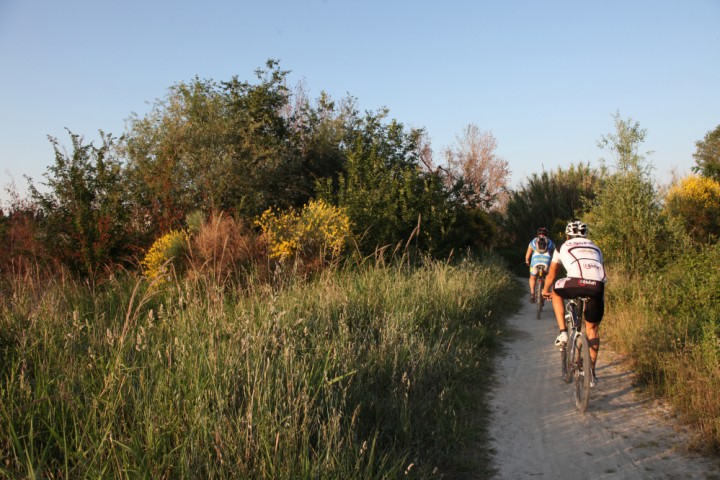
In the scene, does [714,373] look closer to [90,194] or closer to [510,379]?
[510,379]

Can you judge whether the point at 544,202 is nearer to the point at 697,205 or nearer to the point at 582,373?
the point at 697,205

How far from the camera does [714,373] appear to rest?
196 inches

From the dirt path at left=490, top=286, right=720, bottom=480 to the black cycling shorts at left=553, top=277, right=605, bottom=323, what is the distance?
102cm

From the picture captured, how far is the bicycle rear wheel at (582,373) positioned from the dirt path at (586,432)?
0.13 meters

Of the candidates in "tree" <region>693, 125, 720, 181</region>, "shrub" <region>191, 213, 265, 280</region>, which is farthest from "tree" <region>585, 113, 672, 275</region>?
"tree" <region>693, 125, 720, 181</region>

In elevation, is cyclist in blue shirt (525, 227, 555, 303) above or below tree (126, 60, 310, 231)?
below

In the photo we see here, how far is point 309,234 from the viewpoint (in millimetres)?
10781

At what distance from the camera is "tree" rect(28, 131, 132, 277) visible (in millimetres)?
11008

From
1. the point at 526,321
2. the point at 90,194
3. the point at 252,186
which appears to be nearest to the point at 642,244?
the point at 526,321

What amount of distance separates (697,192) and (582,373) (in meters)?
17.5

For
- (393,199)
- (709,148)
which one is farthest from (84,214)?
(709,148)

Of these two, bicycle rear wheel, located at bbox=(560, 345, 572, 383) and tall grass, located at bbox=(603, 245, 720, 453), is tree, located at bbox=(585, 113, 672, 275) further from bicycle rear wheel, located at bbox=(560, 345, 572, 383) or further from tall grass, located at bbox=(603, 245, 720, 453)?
bicycle rear wheel, located at bbox=(560, 345, 572, 383)

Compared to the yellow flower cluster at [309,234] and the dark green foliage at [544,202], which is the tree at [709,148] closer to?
the dark green foliage at [544,202]

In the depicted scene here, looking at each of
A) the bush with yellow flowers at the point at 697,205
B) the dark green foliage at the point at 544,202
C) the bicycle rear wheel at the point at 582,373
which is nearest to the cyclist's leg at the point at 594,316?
the bicycle rear wheel at the point at 582,373
